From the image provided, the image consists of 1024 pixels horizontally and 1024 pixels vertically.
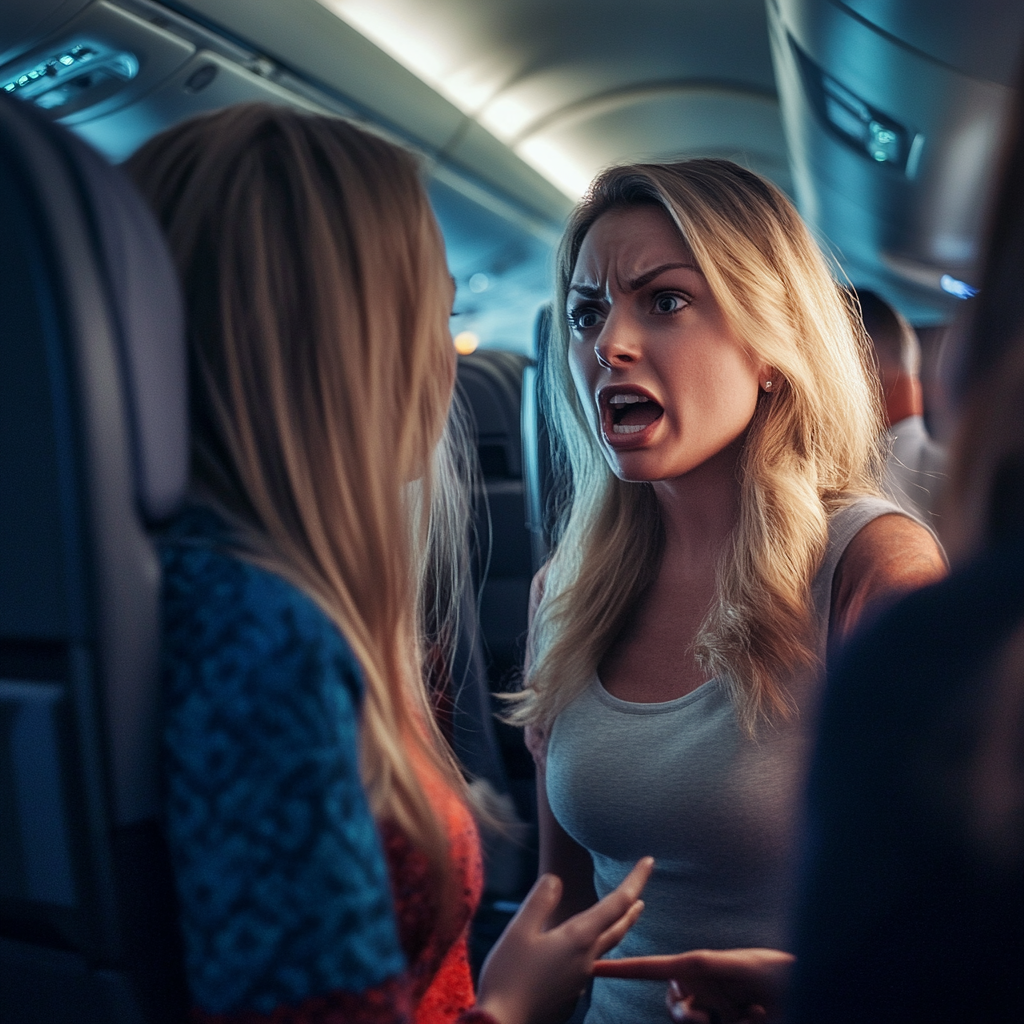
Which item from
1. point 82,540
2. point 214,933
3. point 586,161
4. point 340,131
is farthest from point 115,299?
point 586,161

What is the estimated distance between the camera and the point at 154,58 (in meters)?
3.65

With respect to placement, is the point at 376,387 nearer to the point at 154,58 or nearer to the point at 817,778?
the point at 817,778

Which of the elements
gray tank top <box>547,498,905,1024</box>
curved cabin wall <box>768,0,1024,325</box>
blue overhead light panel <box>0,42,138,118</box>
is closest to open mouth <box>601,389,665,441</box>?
gray tank top <box>547,498,905,1024</box>

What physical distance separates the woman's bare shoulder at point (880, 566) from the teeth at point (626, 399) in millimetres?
373

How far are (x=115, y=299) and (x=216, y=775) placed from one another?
0.34m

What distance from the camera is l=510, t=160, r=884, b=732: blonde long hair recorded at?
1322 millimetres

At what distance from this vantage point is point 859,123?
4.17 meters

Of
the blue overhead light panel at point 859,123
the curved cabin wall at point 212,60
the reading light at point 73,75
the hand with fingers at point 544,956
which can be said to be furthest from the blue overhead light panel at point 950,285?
the hand with fingers at point 544,956

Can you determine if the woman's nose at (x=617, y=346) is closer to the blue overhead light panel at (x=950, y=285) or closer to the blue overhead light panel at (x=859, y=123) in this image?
the blue overhead light panel at (x=859, y=123)

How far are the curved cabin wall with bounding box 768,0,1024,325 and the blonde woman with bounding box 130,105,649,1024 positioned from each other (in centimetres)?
129

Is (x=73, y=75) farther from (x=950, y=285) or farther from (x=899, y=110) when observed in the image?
(x=950, y=285)

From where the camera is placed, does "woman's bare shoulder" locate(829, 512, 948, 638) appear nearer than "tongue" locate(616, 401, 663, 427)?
Yes

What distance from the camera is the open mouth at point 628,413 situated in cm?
146

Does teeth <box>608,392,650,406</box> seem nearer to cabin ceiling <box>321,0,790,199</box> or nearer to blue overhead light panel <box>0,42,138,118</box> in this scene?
blue overhead light panel <box>0,42,138,118</box>
